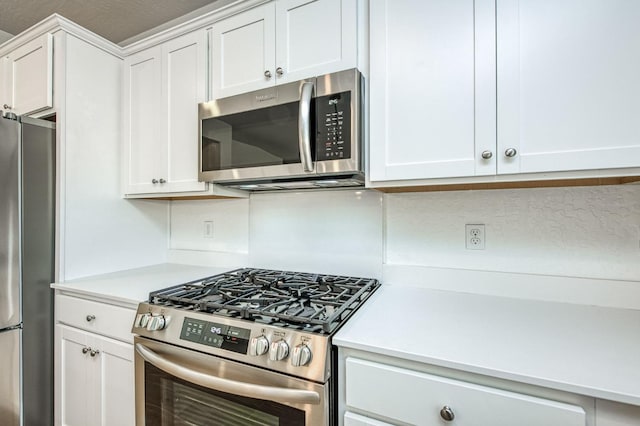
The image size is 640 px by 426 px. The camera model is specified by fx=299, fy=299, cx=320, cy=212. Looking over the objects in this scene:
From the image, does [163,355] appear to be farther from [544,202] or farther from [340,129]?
[544,202]

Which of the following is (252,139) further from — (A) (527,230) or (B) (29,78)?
(B) (29,78)

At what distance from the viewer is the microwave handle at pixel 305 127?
1.16 meters

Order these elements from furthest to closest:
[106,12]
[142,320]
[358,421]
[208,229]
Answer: [208,229] → [106,12] → [142,320] → [358,421]

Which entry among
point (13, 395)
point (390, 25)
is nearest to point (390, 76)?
point (390, 25)

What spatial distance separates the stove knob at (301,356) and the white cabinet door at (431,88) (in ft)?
2.16

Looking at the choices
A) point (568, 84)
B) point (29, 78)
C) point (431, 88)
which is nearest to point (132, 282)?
point (29, 78)

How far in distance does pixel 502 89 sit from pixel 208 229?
1.75 meters

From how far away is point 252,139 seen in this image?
1.34m

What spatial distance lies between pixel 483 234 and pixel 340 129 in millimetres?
761

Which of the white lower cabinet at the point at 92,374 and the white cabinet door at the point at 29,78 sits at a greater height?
the white cabinet door at the point at 29,78

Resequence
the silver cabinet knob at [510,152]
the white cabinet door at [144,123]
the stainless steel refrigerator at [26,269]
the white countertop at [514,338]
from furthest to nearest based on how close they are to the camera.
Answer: the white cabinet door at [144,123] < the stainless steel refrigerator at [26,269] < the silver cabinet knob at [510,152] < the white countertop at [514,338]

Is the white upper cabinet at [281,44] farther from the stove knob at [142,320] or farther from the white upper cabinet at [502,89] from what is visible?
the stove knob at [142,320]

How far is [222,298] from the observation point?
1186 mm

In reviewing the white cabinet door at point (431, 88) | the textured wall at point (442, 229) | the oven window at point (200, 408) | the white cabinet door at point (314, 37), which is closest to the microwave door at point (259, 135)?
the white cabinet door at point (314, 37)
